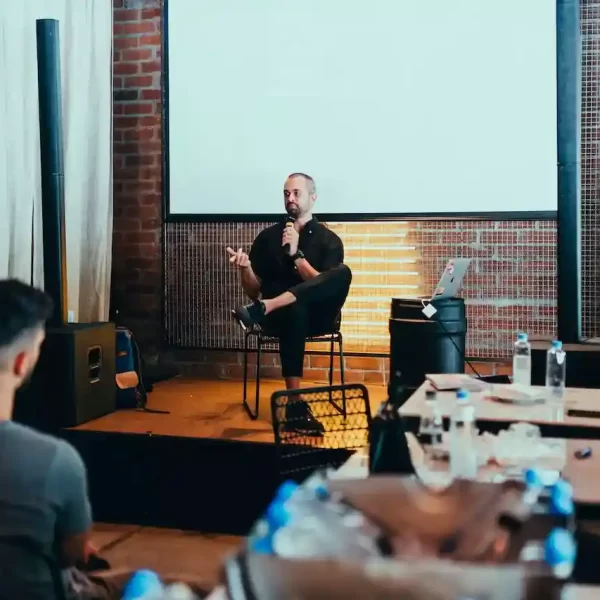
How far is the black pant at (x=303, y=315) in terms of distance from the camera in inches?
147

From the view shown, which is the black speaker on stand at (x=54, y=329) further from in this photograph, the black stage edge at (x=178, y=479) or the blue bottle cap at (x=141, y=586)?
the blue bottle cap at (x=141, y=586)

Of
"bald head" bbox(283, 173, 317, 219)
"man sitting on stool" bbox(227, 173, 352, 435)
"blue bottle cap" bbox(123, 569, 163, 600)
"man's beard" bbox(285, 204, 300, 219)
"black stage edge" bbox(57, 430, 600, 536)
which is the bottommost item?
"black stage edge" bbox(57, 430, 600, 536)

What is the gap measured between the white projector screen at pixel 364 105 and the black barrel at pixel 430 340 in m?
0.85

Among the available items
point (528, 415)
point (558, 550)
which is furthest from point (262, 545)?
point (528, 415)

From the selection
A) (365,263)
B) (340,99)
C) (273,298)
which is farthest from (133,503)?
(340,99)

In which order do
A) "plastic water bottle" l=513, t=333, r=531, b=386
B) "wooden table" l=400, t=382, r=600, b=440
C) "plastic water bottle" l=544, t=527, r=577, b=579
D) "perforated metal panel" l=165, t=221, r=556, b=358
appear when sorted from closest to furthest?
"plastic water bottle" l=544, t=527, r=577, b=579 < "wooden table" l=400, t=382, r=600, b=440 < "plastic water bottle" l=513, t=333, r=531, b=386 < "perforated metal panel" l=165, t=221, r=556, b=358

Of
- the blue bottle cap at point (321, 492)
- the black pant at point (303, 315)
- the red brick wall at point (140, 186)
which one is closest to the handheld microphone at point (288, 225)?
the black pant at point (303, 315)

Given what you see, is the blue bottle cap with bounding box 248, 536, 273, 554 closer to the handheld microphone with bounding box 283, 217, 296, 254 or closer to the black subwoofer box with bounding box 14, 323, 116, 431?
the black subwoofer box with bounding box 14, 323, 116, 431

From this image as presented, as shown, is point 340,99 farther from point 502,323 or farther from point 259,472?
point 259,472

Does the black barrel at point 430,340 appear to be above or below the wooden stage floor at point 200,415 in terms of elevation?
above

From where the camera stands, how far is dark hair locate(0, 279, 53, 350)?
1.47 metres

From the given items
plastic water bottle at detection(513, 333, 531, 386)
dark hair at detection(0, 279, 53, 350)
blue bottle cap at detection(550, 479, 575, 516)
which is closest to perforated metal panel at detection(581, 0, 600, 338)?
plastic water bottle at detection(513, 333, 531, 386)

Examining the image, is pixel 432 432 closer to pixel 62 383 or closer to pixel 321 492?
pixel 321 492

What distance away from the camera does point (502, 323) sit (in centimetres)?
440
